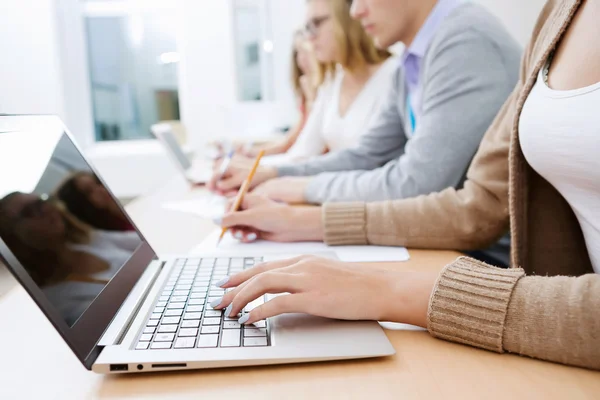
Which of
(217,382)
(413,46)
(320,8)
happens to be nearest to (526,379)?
(217,382)

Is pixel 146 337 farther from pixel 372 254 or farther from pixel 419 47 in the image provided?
pixel 419 47

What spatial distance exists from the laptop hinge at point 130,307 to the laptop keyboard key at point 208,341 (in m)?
0.07

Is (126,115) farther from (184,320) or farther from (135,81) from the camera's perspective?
(184,320)

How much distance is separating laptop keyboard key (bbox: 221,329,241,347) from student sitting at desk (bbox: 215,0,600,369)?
2cm

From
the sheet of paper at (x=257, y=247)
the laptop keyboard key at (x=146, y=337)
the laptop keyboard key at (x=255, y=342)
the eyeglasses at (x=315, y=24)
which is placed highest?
the eyeglasses at (x=315, y=24)

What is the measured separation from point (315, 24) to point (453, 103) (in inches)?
43.3

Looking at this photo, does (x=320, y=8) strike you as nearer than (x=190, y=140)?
Yes

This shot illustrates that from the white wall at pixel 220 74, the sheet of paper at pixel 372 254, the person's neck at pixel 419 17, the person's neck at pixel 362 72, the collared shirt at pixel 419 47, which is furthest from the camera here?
the white wall at pixel 220 74

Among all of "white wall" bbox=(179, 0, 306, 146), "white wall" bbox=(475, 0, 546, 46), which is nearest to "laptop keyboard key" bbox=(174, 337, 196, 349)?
"white wall" bbox=(475, 0, 546, 46)

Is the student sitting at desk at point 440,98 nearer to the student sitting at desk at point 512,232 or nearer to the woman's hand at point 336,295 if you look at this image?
the student sitting at desk at point 512,232

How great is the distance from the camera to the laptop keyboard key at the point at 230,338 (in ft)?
1.40

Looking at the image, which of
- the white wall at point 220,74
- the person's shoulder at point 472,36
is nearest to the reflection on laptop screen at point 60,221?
the person's shoulder at point 472,36

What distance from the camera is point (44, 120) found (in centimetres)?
59

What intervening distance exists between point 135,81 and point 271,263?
10.8 feet
